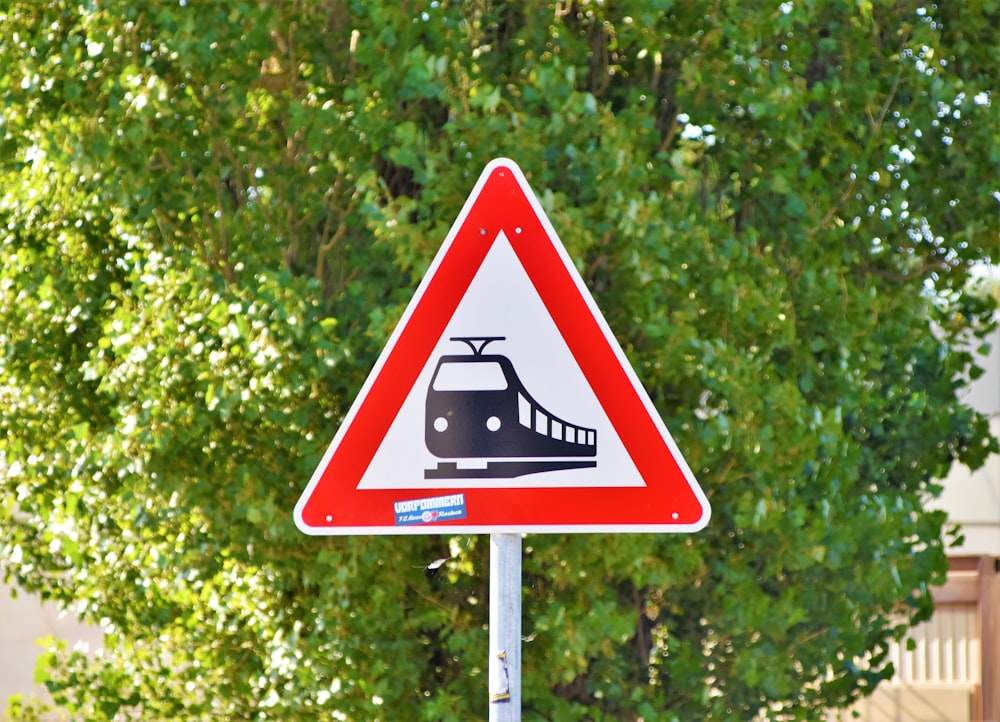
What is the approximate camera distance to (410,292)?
11.8 feet

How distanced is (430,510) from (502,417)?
0.20 m

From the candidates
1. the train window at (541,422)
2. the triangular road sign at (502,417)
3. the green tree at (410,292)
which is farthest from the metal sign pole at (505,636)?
the green tree at (410,292)

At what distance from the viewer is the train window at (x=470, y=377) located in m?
2.17

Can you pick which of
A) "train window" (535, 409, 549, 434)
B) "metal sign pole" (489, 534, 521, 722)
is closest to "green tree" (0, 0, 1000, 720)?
"train window" (535, 409, 549, 434)

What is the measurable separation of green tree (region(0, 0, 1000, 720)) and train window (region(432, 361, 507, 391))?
1283 millimetres

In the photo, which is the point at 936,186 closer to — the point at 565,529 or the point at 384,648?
the point at 384,648

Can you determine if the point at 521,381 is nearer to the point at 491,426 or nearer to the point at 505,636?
the point at 491,426

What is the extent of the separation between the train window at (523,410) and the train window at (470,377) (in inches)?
1.4

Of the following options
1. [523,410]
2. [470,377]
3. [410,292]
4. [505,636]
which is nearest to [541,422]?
[523,410]

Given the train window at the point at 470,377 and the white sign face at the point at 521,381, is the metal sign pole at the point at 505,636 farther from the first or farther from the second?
the train window at the point at 470,377

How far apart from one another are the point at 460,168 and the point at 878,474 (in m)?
1.87

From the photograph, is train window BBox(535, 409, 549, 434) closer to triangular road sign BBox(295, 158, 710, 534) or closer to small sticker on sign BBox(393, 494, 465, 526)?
triangular road sign BBox(295, 158, 710, 534)

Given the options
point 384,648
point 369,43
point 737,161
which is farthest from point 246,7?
point 384,648

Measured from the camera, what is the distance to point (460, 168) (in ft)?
11.7
